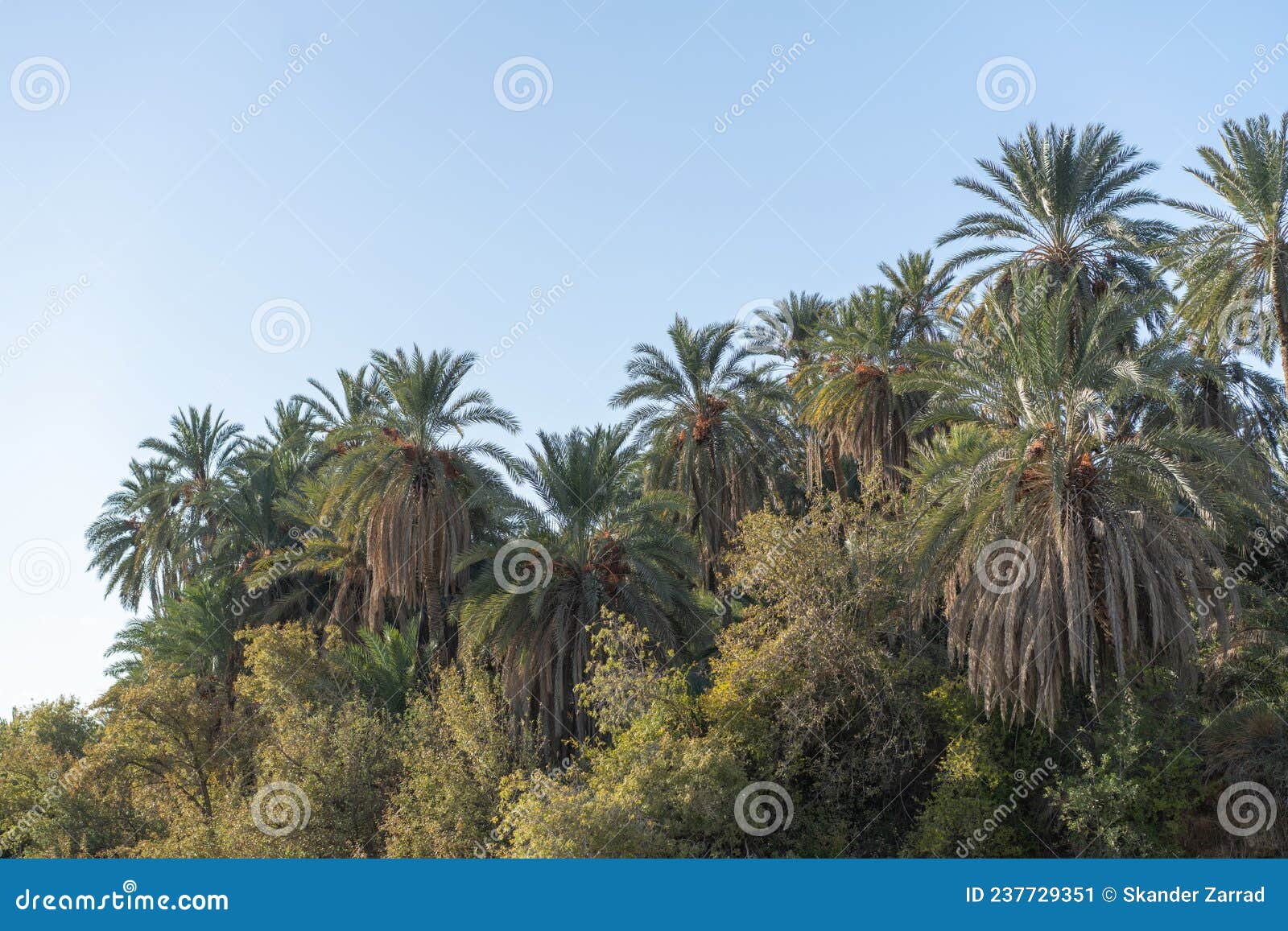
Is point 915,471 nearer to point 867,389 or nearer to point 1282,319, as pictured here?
point 867,389

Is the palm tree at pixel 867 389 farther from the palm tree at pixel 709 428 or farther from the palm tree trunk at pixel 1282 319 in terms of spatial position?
the palm tree trunk at pixel 1282 319

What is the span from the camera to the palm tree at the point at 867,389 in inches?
1169

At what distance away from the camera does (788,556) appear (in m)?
22.7

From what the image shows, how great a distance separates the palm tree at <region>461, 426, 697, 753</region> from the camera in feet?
84.7

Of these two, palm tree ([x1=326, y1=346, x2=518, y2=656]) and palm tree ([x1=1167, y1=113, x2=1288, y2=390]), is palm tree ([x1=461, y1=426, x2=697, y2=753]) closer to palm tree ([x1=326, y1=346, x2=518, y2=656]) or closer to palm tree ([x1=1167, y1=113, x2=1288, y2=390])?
palm tree ([x1=326, y1=346, x2=518, y2=656])

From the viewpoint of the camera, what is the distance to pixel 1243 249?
2320 centimetres

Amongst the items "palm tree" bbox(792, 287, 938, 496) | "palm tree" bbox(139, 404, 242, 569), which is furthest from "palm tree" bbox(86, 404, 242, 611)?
"palm tree" bbox(792, 287, 938, 496)

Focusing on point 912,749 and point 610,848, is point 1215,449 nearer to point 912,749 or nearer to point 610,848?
point 912,749

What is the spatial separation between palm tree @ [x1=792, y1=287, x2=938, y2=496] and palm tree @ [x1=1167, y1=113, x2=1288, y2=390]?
7723mm

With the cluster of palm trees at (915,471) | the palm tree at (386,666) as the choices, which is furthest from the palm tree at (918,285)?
the palm tree at (386,666)

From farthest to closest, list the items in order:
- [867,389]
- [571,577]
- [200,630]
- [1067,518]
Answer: [200,630]
[867,389]
[571,577]
[1067,518]

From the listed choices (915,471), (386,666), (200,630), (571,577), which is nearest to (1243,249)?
(915,471)

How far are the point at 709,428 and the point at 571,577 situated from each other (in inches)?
282

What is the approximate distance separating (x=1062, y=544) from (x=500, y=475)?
15473mm
